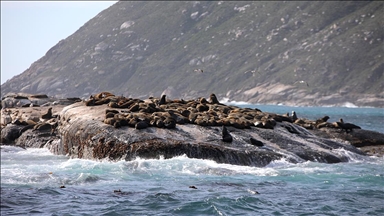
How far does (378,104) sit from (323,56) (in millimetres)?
26073

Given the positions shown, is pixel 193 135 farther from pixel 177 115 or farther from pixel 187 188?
pixel 187 188

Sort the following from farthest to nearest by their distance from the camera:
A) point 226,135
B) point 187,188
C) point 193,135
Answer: point 193,135
point 226,135
point 187,188

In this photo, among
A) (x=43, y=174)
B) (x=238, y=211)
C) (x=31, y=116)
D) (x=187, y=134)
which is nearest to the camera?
(x=238, y=211)

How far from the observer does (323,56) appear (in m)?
197

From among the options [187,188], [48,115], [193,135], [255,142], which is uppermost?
[48,115]

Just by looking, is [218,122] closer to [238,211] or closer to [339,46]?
[238,211]

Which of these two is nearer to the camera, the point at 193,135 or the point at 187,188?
the point at 187,188

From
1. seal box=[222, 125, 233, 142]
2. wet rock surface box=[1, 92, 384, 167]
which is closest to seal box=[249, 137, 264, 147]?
wet rock surface box=[1, 92, 384, 167]

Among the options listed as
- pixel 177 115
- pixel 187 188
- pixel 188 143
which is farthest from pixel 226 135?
pixel 187 188

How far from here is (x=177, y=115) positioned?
1192 inches

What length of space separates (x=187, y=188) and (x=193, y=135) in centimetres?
687

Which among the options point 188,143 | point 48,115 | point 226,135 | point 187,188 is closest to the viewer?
point 187,188

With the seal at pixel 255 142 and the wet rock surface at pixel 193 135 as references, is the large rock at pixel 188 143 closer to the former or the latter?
the wet rock surface at pixel 193 135

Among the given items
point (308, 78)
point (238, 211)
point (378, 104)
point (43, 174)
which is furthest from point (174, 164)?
point (308, 78)
